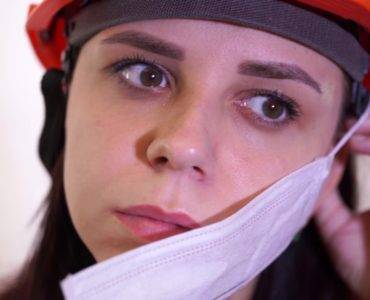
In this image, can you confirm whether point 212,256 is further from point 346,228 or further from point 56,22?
point 56,22

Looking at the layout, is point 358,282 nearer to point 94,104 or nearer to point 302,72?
point 302,72

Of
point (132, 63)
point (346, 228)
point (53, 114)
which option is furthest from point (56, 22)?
point (346, 228)

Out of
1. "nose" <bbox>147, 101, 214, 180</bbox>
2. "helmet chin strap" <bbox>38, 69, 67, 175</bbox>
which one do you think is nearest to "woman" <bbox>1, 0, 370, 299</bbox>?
"nose" <bbox>147, 101, 214, 180</bbox>

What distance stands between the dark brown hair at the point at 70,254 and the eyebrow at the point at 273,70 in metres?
0.47

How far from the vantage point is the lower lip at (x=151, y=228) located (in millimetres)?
723

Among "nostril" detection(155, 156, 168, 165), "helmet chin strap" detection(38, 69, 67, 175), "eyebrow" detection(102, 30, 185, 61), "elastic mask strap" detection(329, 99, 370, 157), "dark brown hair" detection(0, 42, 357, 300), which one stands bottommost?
"dark brown hair" detection(0, 42, 357, 300)

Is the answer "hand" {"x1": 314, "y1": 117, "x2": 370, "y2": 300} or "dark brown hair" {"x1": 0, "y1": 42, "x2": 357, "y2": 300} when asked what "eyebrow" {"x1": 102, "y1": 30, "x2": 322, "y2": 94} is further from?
"dark brown hair" {"x1": 0, "y1": 42, "x2": 357, "y2": 300}

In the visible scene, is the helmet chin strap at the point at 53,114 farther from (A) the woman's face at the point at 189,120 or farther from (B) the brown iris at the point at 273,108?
(B) the brown iris at the point at 273,108

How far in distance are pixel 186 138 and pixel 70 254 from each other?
54 centimetres

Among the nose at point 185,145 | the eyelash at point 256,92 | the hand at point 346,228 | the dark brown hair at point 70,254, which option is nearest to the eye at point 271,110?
the eyelash at point 256,92

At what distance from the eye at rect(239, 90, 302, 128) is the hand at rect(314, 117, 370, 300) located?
0.20 m

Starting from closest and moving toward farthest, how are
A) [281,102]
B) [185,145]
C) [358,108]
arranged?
[185,145], [281,102], [358,108]

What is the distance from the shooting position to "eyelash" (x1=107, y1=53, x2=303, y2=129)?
0.77m

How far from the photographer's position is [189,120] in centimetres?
71
